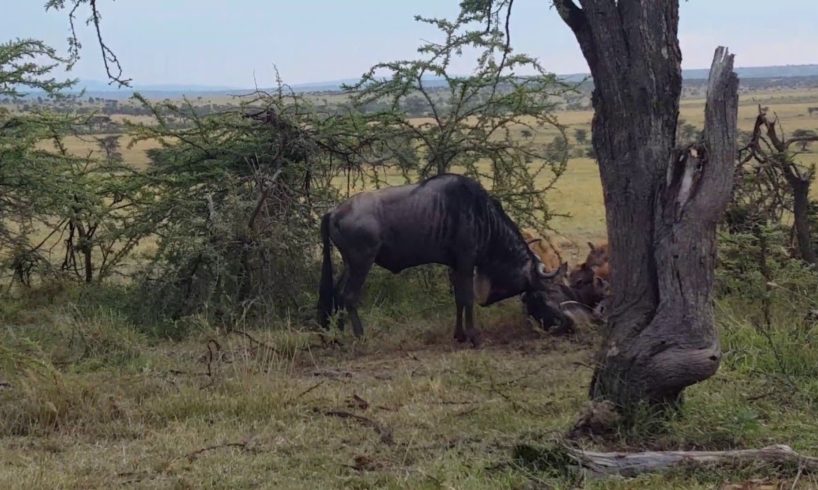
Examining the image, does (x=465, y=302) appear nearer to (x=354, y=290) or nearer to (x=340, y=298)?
(x=354, y=290)

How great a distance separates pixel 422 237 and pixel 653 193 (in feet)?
12.4

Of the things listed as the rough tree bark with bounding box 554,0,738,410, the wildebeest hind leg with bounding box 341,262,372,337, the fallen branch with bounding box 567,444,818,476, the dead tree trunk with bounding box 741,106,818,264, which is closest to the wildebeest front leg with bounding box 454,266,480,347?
the wildebeest hind leg with bounding box 341,262,372,337

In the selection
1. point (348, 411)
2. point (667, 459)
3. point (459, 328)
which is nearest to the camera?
point (667, 459)

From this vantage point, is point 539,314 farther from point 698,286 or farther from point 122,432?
point 122,432

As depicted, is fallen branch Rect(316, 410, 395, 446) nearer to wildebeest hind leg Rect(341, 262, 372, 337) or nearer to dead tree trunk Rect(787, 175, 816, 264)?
wildebeest hind leg Rect(341, 262, 372, 337)

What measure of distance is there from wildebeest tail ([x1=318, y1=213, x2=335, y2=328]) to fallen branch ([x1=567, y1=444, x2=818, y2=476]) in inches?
190

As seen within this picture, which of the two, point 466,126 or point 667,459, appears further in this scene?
point 466,126

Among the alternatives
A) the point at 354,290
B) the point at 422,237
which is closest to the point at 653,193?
the point at 422,237

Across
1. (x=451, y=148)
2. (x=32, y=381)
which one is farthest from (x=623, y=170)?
(x=451, y=148)

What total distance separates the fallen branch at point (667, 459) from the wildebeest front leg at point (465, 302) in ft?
13.5

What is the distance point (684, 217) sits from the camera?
5668 millimetres

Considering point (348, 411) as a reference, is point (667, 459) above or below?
above

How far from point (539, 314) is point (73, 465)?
18.1 ft

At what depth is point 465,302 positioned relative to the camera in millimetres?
9289
